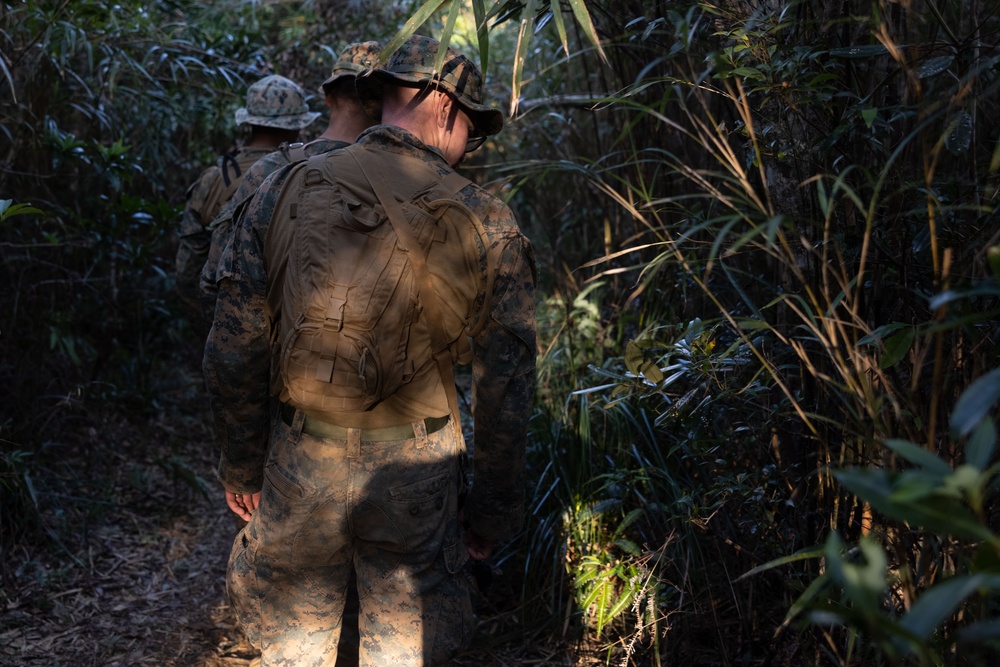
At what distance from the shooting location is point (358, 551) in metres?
2.12

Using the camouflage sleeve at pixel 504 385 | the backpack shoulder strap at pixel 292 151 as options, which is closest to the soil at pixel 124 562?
the camouflage sleeve at pixel 504 385

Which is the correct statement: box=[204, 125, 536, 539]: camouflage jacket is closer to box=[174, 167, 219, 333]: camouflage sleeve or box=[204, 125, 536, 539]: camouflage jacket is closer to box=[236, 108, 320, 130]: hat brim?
box=[174, 167, 219, 333]: camouflage sleeve

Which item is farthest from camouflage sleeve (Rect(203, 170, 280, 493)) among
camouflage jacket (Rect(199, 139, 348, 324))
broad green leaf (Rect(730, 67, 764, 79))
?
broad green leaf (Rect(730, 67, 764, 79))

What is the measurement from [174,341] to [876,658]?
199 inches

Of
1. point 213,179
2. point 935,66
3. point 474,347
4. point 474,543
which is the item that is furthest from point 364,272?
point 213,179

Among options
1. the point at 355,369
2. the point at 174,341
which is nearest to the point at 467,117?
the point at 355,369

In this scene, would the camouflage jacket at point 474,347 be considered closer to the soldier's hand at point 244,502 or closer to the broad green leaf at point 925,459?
the soldier's hand at point 244,502

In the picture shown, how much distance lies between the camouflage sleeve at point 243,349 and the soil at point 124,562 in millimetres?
897

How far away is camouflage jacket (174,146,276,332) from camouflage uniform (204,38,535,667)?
170 cm

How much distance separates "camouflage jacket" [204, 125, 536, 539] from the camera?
2.06 meters

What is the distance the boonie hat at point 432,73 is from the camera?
6.80ft

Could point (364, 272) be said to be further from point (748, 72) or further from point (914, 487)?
point (914, 487)

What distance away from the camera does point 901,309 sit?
202 cm

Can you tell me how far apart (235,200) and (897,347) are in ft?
7.75
